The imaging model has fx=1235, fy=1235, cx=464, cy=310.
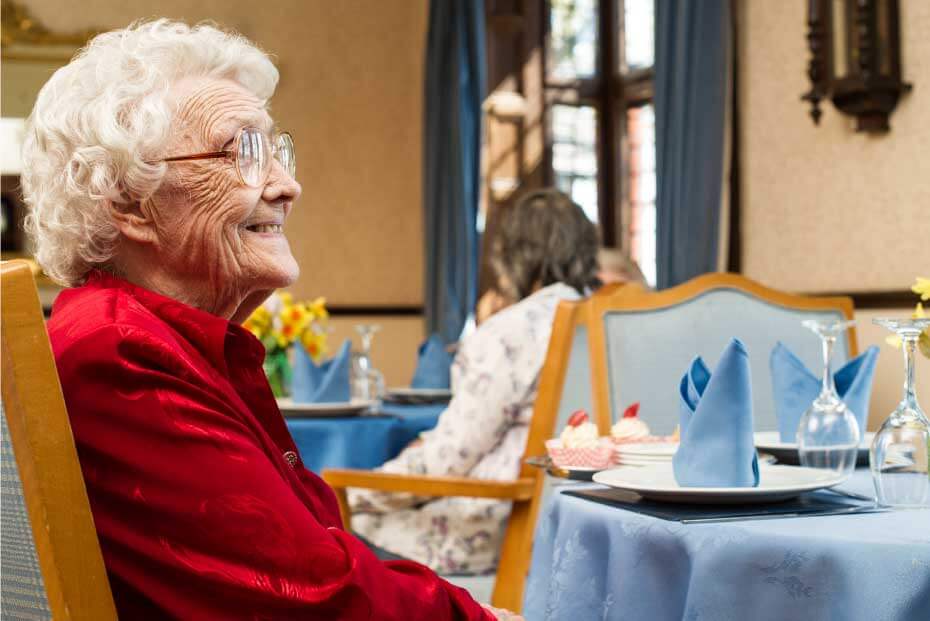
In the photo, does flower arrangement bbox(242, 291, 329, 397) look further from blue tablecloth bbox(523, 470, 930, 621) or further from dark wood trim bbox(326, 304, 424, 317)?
dark wood trim bbox(326, 304, 424, 317)

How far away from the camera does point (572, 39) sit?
279 inches

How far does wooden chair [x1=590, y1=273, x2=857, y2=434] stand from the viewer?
2771 mm

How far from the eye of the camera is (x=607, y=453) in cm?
198

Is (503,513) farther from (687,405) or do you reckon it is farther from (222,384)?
(222,384)

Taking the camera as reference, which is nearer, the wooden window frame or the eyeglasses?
the eyeglasses

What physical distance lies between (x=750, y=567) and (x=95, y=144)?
897 millimetres

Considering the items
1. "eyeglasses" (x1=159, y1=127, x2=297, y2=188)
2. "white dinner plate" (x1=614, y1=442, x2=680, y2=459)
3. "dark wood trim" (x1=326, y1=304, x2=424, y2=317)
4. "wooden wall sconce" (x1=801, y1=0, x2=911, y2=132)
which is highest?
"wooden wall sconce" (x1=801, y1=0, x2=911, y2=132)

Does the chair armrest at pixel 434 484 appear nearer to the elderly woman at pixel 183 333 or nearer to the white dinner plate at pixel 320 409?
the white dinner plate at pixel 320 409

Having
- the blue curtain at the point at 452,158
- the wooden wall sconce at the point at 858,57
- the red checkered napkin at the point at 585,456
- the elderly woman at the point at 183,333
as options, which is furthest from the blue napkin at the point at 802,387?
the blue curtain at the point at 452,158

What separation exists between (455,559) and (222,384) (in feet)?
5.86

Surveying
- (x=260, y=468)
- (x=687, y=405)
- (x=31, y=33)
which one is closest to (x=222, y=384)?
(x=260, y=468)

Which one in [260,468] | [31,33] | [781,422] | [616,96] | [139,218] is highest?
[31,33]

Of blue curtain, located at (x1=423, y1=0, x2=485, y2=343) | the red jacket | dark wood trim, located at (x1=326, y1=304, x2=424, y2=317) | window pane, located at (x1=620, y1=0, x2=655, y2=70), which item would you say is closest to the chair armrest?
the red jacket

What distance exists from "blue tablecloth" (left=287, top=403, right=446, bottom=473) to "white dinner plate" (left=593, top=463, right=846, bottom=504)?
5.82 feet
